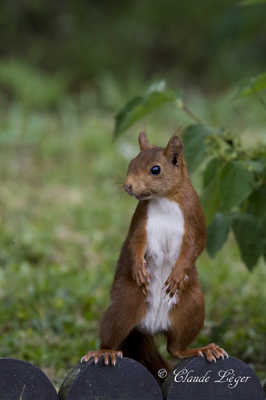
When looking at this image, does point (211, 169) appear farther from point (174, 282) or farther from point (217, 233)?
point (174, 282)

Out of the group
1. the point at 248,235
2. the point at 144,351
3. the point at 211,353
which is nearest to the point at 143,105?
the point at 248,235

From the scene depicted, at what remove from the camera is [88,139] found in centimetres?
817

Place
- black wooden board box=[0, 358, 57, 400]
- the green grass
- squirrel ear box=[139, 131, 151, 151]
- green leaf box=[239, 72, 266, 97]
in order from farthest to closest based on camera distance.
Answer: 1. the green grass
2. green leaf box=[239, 72, 266, 97]
3. squirrel ear box=[139, 131, 151, 151]
4. black wooden board box=[0, 358, 57, 400]

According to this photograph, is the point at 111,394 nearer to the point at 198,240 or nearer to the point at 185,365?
the point at 185,365

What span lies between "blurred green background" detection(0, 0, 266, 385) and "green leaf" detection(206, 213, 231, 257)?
616 mm

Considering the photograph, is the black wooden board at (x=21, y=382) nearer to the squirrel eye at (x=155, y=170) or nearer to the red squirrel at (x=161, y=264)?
the red squirrel at (x=161, y=264)

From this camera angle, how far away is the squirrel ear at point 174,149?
2.67 meters

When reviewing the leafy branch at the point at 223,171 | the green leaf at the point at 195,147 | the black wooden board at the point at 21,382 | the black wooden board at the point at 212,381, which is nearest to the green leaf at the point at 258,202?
the leafy branch at the point at 223,171

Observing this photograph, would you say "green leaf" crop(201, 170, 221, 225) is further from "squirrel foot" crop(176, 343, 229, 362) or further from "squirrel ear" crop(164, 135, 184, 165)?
"squirrel foot" crop(176, 343, 229, 362)

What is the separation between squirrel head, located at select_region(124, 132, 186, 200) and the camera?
257cm

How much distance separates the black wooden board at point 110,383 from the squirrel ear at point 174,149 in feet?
2.66

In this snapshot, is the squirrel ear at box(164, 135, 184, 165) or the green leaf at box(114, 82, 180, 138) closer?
the squirrel ear at box(164, 135, 184, 165)

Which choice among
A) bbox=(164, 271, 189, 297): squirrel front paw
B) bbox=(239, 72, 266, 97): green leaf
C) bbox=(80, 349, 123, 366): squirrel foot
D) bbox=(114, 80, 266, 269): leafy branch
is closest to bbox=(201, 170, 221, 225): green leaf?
bbox=(114, 80, 266, 269): leafy branch

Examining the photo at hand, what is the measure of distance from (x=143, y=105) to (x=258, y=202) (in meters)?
0.80
